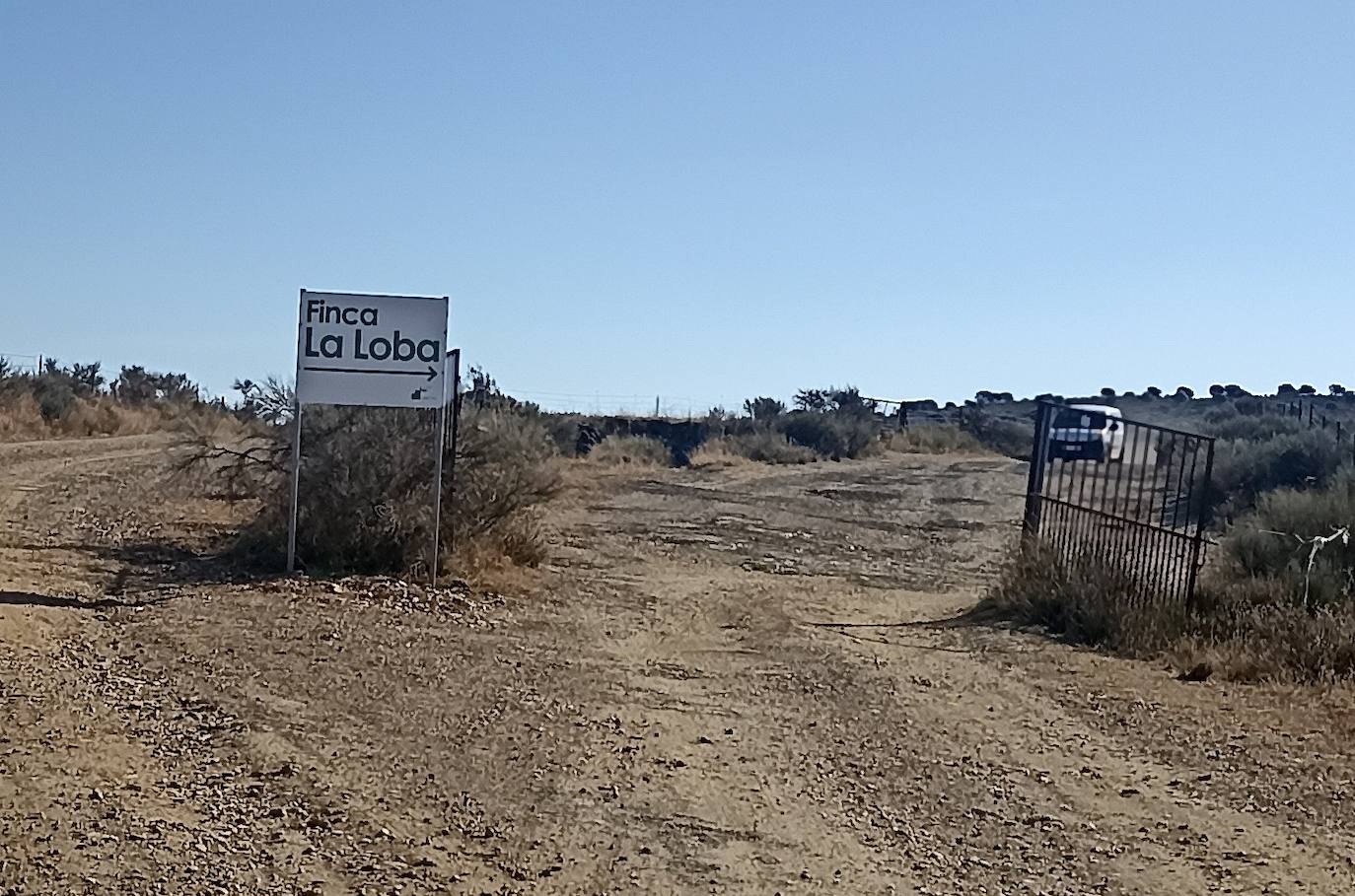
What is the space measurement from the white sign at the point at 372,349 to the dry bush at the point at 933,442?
41955 millimetres

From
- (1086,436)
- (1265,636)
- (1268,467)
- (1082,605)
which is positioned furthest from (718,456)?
(1265,636)

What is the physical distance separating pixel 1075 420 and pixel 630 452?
91.0 ft

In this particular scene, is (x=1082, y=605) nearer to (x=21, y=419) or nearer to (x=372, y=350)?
(x=372, y=350)

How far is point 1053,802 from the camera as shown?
7.93 meters

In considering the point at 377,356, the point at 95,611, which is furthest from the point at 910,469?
the point at 95,611

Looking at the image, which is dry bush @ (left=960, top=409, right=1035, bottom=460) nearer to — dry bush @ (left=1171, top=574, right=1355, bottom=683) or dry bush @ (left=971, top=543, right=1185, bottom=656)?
dry bush @ (left=971, top=543, right=1185, bottom=656)

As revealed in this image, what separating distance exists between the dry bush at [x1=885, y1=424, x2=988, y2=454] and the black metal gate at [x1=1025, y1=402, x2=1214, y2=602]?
127ft

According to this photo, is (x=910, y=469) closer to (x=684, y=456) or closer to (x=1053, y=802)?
(x=684, y=456)

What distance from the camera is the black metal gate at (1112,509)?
45.7 feet

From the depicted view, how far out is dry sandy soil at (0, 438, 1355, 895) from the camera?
6.55 meters

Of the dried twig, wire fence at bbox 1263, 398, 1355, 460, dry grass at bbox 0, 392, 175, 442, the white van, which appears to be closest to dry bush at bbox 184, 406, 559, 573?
the white van

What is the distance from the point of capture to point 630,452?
4356cm

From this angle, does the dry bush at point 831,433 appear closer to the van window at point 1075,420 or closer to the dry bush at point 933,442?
the dry bush at point 933,442

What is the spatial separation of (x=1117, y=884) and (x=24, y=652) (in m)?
6.84
